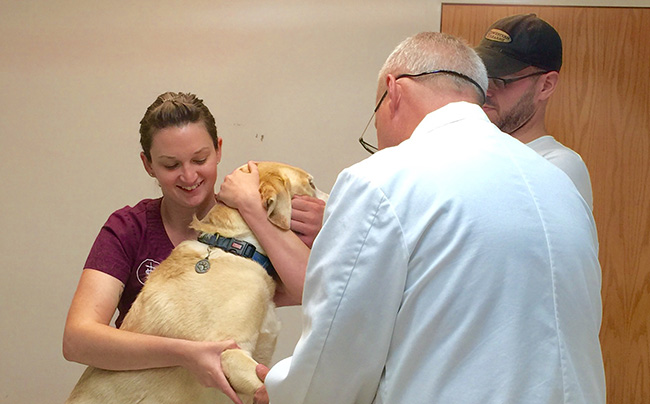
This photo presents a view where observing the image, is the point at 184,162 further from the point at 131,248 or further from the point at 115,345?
the point at 115,345

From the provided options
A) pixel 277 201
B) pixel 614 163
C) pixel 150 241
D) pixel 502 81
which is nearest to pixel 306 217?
pixel 277 201

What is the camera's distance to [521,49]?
83.2 inches

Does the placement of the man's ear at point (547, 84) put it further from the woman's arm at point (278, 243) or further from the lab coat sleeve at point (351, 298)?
the lab coat sleeve at point (351, 298)

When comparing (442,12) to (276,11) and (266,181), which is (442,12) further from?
(266,181)

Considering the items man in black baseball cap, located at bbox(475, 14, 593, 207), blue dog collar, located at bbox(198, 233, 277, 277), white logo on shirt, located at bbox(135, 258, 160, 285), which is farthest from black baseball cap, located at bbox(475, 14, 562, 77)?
white logo on shirt, located at bbox(135, 258, 160, 285)

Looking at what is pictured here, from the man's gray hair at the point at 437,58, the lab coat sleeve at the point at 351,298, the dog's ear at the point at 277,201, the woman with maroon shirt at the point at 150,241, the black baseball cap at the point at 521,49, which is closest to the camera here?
the lab coat sleeve at the point at 351,298

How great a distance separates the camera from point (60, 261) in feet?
11.1

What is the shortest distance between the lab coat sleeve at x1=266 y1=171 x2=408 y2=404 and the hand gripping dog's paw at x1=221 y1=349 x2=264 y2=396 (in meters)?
0.33

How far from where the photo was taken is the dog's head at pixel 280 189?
5.57 feet

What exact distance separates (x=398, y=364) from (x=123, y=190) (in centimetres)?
259

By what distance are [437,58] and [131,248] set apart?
957mm

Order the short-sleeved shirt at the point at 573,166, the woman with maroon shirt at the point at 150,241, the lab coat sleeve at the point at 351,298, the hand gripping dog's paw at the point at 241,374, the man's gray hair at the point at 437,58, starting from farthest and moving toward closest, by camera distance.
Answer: the short-sleeved shirt at the point at 573,166
the woman with maroon shirt at the point at 150,241
the hand gripping dog's paw at the point at 241,374
the man's gray hair at the point at 437,58
the lab coat sleeve at the point at 351,298

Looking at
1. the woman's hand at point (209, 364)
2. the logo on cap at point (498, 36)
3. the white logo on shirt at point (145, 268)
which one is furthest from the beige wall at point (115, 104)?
the woman's hand at point (209, 364)

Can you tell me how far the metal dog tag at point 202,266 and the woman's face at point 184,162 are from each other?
22 centimetres
